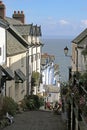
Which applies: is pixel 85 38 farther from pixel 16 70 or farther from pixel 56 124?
pixel 56 124

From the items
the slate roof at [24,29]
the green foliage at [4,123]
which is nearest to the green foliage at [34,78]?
the slate roof at [24,29]

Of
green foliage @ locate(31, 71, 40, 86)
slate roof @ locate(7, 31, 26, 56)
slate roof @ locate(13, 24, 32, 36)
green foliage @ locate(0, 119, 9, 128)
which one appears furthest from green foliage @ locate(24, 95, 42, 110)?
green foliage @ locate(0, 119, 9, 128)

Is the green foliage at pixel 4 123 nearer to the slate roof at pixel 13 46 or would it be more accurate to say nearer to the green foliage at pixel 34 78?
the slate roof at pixel 13 46

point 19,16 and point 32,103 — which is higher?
point 19,16

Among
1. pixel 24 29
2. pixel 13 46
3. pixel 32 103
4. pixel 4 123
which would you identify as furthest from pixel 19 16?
pixel 4 123

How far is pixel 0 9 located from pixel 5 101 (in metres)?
14.8

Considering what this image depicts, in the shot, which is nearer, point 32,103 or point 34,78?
point 32,103

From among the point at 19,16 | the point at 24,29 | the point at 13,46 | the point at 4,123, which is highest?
the point at 19,16

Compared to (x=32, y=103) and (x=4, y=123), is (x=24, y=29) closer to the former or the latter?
(x=32, y=103)

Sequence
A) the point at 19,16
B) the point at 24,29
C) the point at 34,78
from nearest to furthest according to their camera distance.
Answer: the point at 24,29 < the point at 34,78 < the point at 19,16

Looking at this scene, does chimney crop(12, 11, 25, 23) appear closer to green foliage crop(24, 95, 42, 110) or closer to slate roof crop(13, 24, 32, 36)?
slate roof crop(13, 24, 32, 36)

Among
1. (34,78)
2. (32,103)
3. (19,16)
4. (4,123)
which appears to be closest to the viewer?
(4,123)

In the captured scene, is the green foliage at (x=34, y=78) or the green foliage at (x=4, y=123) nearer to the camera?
the green foliage at (x=4, y=123)

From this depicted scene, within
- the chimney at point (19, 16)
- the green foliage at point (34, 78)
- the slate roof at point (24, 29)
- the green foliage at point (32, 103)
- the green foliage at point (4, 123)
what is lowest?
the green foliage at point (4, 123)
